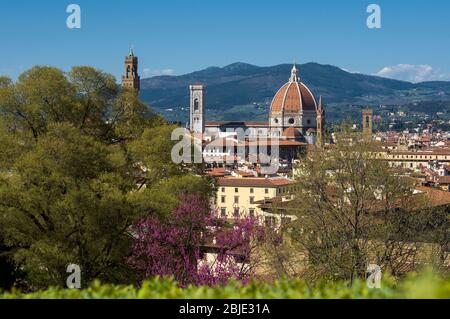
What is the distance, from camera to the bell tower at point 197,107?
169 m

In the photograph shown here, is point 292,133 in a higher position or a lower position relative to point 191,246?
lower

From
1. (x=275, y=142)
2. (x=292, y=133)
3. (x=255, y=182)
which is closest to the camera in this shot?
(x=255, y=182)

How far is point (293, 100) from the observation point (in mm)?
161750

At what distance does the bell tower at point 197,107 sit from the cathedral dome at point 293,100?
17.2 m

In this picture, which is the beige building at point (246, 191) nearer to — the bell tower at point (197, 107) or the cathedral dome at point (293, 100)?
the cathedral dome at point (293, 100)

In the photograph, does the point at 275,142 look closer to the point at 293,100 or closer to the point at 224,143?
the point at 224,143

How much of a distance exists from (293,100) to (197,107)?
23.7 m

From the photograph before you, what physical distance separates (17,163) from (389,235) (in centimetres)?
1045

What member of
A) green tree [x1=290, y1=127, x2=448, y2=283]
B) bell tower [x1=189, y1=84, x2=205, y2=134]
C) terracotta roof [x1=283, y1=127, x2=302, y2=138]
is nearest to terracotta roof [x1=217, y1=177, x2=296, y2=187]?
green tree [x1=290, y1=127, x2=448, y2=283]

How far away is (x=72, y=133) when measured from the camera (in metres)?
21.1

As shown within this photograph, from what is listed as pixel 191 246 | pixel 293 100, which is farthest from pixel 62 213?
pixel 293 100

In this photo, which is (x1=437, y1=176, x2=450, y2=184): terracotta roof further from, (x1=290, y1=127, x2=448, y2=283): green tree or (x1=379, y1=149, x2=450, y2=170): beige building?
(x1=290, y1=127, x2=448, y2=283): green tree
